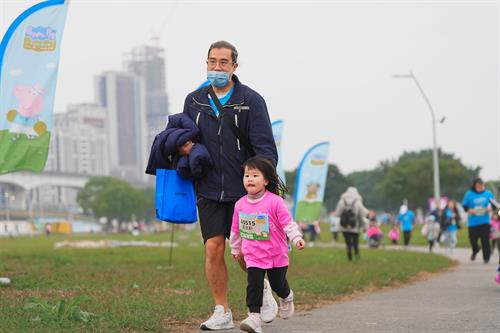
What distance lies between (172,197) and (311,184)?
52.8 feet

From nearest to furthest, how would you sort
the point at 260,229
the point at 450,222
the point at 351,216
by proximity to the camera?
the point at 260,229 → the point at 351,216 → the point at 450,222

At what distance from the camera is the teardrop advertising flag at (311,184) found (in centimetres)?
2311

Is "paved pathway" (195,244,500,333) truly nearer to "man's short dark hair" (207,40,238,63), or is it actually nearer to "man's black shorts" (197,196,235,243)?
"man's black shorts" (197,196,235,243)

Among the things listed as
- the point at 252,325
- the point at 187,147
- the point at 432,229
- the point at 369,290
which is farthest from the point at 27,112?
the point at 432,229

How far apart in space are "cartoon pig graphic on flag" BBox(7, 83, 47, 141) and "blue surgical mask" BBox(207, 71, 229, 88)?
239 inches

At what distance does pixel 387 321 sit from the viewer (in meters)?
8.09

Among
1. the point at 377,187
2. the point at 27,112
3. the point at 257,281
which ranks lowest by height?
the point at 377,187

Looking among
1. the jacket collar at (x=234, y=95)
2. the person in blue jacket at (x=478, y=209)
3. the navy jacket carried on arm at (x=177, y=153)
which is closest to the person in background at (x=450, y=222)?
the person in blue jacket at (x=478, y=209)

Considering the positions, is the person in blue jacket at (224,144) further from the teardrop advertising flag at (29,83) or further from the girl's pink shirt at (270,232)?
the teardrop advertising flag at (29,83)

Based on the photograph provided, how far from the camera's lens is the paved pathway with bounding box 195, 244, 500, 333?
297 inches

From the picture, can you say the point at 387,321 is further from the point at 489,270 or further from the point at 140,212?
the point at 140,212

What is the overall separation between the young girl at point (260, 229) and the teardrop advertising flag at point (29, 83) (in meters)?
6.42

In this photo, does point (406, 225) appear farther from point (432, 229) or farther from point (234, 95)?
point (234, 95)

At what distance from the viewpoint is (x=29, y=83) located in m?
12.8
